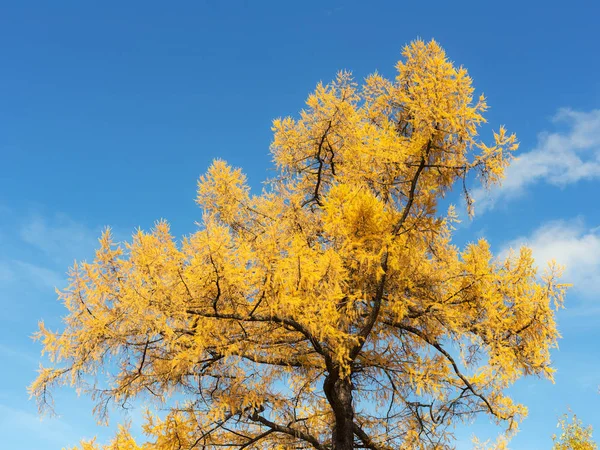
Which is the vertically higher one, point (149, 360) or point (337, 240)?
point (337, 240)

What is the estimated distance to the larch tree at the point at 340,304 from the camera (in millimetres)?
5461

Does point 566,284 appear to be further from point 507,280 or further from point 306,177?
point 306,177

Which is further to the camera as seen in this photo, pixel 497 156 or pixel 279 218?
pixel 279 218

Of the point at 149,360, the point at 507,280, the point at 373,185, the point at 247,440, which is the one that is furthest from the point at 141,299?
the point at 507,280

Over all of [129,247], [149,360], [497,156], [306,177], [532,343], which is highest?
[306,177]

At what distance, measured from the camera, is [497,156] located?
19.6 ft

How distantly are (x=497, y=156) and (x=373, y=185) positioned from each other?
1.71m

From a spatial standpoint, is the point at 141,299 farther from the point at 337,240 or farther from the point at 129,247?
the point at 337,240

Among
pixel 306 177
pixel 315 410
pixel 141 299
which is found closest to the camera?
pixel 141 299

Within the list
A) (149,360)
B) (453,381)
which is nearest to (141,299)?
(149,360)

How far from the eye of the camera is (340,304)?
6387 millimetres

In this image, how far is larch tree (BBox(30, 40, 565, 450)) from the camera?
5461 millimetres

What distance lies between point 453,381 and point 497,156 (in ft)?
9.40

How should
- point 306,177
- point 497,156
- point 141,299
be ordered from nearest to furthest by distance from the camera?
point 141,299 → point 497,156 → point 306,177
